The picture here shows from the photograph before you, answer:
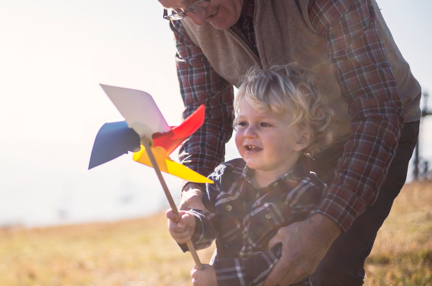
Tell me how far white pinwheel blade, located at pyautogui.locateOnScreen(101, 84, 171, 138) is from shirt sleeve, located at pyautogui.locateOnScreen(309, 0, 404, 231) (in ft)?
2.48

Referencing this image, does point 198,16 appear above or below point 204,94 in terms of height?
above

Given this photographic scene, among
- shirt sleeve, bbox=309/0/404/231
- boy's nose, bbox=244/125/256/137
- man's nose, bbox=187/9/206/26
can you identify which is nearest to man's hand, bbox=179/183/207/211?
boy's nose, bbox=244/125/256/137

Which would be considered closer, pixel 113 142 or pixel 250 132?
pixel 113 142

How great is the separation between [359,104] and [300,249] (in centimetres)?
67

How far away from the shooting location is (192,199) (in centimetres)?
207

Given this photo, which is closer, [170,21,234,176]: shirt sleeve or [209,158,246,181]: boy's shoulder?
[209,158,246,181]: boy's shoulder

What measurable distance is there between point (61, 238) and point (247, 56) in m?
21.0

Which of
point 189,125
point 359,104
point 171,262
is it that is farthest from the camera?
point 171,262

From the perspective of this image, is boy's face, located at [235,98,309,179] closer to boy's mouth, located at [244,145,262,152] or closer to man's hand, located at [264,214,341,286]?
boy's mouth, located at [244,145,262,152]

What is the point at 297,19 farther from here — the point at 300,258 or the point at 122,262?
the point at 122,262

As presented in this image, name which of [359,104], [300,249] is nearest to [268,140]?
[359,104]

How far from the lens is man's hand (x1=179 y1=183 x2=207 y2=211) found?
204 cm

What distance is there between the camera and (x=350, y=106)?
1.87m

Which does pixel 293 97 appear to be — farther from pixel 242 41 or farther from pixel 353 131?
pixel 242 41
